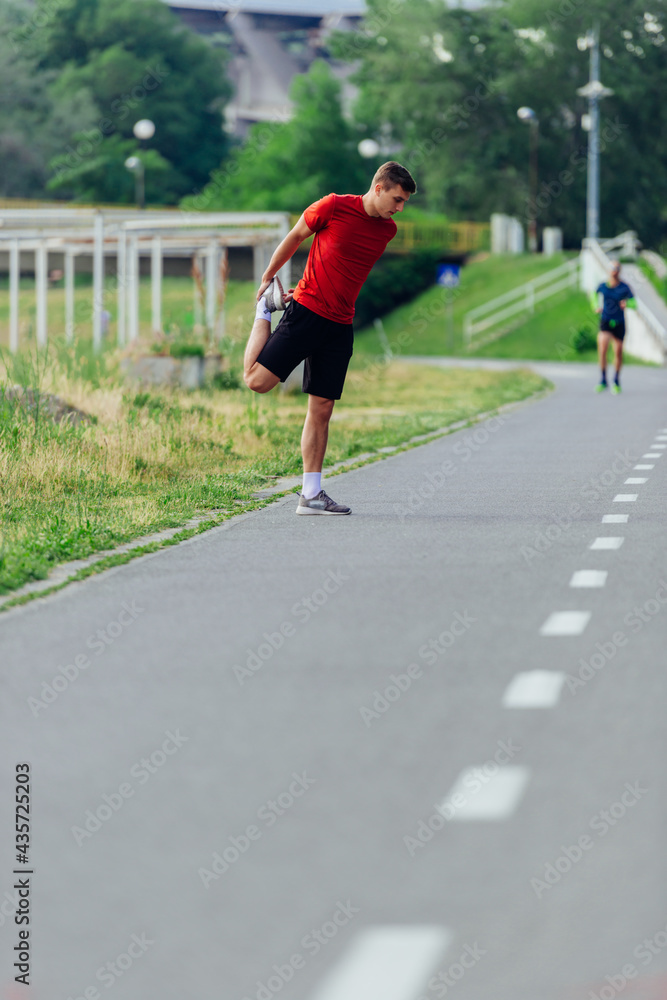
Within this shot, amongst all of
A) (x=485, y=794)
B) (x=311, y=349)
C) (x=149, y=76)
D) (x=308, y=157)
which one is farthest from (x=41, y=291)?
(x=149, y=76)

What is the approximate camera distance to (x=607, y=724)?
17.9 ft

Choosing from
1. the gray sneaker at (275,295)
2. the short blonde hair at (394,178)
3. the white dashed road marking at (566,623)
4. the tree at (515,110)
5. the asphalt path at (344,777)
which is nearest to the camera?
the asphalt path at (344,777)

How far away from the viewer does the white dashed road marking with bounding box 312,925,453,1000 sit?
3.49m

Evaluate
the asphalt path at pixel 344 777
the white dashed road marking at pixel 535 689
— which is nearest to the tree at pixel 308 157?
the asphalt path at pixel 344 777

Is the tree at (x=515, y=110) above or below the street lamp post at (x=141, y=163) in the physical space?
above

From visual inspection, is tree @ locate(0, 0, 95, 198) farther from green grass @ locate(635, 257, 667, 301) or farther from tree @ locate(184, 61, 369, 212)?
green grass @ locate(635, 257, 667, 301)

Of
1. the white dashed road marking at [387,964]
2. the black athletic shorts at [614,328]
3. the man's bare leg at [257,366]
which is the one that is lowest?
the white dashed road marking at [387,964]

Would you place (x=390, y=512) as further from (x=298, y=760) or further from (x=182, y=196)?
(x=182, y=196)

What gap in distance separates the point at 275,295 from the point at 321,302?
34cm

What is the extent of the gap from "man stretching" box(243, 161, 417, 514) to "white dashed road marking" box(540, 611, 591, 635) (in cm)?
411

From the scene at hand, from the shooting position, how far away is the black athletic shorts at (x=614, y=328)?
2689 cm

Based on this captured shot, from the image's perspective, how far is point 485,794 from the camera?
4.72 meters

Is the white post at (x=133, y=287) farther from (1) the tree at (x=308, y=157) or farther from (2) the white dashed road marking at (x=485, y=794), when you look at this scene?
(1) the tree at (x=308, y=157)

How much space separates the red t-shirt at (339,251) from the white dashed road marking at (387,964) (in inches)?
298
